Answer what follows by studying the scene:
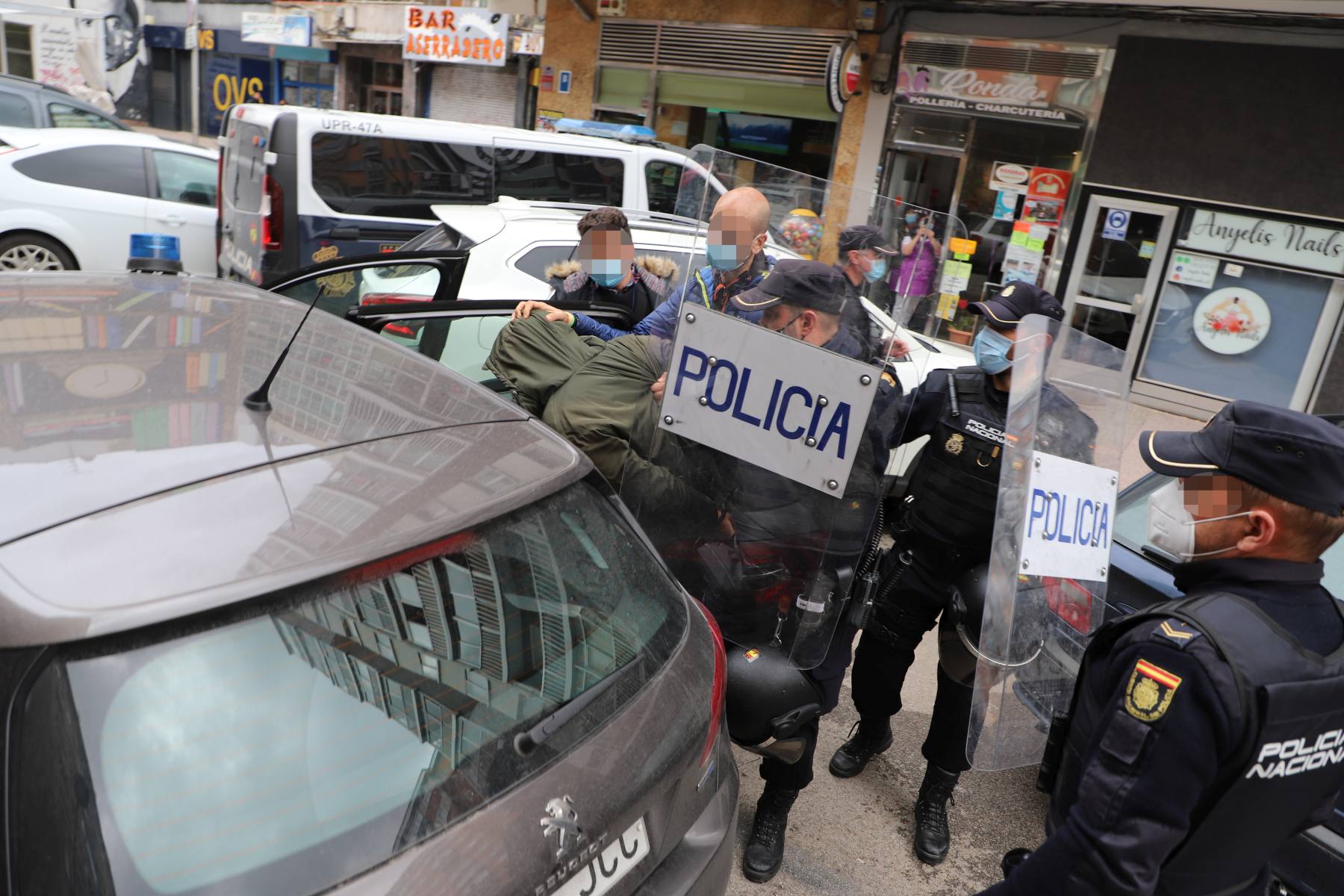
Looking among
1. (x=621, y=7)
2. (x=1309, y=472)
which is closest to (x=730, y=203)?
(x=1309, y=472)

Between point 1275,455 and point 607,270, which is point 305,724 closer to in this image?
point 1275,455

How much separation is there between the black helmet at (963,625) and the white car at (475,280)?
65cm

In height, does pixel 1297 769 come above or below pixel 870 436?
below

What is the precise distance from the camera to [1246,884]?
1.79 m

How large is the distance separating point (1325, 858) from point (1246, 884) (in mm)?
842

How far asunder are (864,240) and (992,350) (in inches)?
26.7

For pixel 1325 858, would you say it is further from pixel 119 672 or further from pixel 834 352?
pixel 119 672

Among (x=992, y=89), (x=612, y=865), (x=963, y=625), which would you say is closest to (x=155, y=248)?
(x=963, y=625)

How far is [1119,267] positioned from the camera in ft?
32.5

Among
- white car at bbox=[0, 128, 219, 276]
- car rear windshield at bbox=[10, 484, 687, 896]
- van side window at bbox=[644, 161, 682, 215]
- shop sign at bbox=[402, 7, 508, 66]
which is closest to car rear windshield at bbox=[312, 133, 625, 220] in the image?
van side window at bbox=[644, 161, 682, 215]

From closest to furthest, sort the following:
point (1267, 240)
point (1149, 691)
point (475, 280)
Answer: point (1149, 691)
point (475, 280)
point (1267, 240)

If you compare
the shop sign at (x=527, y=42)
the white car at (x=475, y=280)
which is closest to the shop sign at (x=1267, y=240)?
the white car at (x=475, y=280)

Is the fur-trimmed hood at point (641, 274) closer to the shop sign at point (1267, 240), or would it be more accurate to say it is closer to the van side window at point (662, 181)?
the van side window at point (662, 181)

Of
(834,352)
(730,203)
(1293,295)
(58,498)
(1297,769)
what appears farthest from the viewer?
(1293,295)
